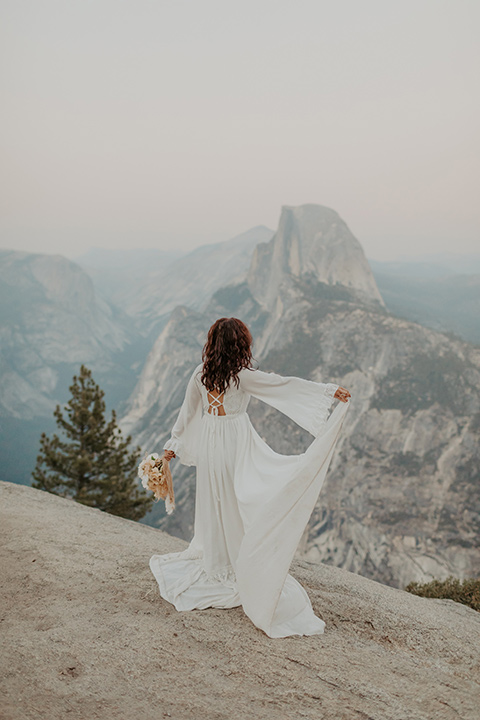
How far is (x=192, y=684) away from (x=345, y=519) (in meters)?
54.6

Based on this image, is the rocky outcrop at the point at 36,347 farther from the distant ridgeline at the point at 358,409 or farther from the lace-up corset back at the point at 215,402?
the lace-up corset back at the point at 215,402

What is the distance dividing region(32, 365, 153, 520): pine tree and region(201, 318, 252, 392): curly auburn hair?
12.9 m

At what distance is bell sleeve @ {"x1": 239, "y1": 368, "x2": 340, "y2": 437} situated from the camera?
5.20m

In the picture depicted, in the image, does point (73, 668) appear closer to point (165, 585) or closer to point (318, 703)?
point (165, 585)

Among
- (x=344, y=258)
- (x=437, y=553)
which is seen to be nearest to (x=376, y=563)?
(x=437, y=553)

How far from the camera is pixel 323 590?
6270 mm

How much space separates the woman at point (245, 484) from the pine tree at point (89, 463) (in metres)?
12.2

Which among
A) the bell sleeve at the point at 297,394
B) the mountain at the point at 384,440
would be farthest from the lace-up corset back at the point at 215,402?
the mountain at the point at 384,440

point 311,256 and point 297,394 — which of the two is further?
point 311,256

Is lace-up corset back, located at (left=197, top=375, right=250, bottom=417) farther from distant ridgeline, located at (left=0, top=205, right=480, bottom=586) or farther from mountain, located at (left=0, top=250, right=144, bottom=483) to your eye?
mountain, located at (left=0, top=250, right=144, bottom=483)

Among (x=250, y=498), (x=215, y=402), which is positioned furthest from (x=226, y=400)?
(x=250, y=498)

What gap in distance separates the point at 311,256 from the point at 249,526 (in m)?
112

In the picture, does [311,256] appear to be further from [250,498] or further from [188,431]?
[250,498]

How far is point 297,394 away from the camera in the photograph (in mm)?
5352
